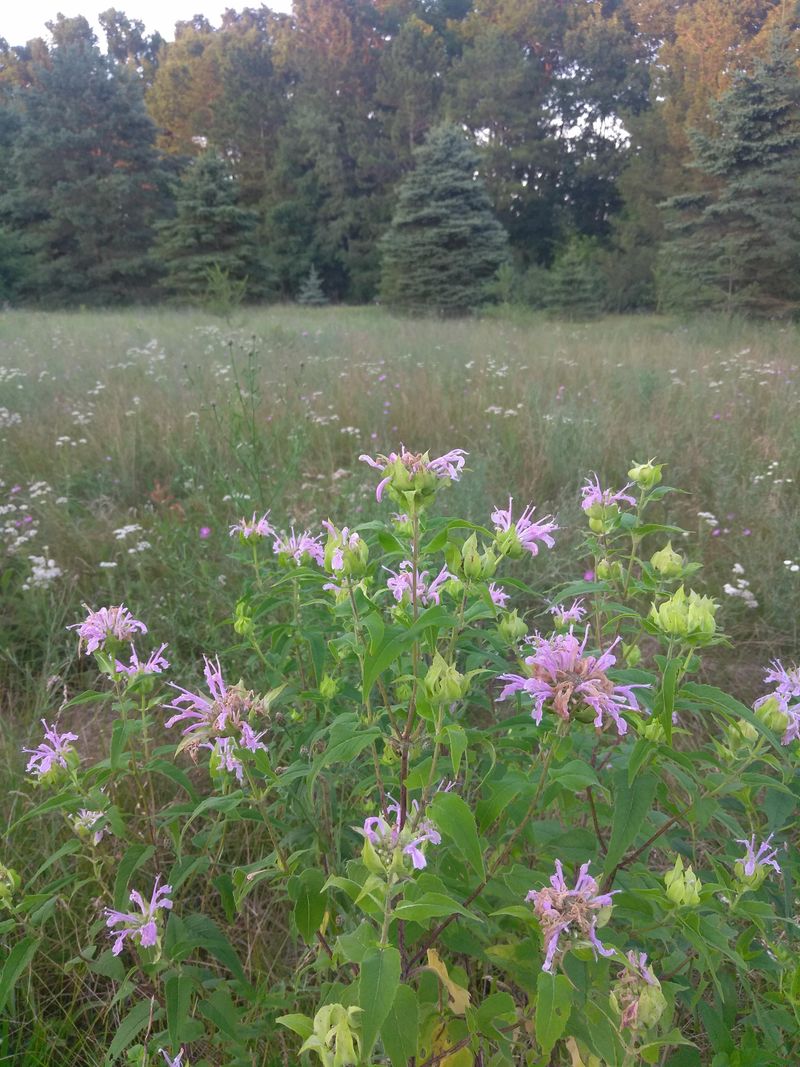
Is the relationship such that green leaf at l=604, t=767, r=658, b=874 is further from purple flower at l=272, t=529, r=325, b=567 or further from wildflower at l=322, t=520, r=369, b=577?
purple flower at l=272, t=529, r=325, b=567

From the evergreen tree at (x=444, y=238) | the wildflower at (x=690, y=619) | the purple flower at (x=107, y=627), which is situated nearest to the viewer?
the wildflower at (x=690, y=619)

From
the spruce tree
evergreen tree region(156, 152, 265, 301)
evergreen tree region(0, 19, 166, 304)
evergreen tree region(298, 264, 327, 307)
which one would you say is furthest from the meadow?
evergreen tree region(0, 19, 166, 304)

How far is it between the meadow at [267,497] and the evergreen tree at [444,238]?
37.6 ft

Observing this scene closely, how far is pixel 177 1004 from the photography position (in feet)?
3.32

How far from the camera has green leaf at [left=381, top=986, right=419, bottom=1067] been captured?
0.75 meters

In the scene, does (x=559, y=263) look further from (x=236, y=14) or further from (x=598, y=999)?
(x=236, y=14)

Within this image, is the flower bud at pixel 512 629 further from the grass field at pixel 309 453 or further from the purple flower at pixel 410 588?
the grass field at pixel 309 453

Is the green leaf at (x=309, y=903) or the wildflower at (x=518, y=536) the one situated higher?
the wildflower at (x=518, y=536)

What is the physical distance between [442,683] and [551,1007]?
35cm

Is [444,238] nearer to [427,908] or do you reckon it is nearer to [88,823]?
[88,823]

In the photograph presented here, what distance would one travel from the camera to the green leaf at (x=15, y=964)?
1016mm

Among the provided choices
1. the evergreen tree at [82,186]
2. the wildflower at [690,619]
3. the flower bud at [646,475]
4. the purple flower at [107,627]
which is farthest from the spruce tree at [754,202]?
the evergreen tree at [82,186]

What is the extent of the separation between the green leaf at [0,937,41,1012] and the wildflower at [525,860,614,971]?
731 millimetres

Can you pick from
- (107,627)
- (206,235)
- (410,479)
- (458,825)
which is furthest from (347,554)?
(206,235)
